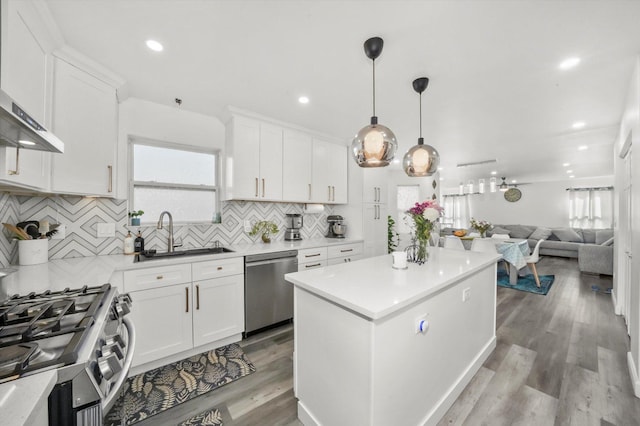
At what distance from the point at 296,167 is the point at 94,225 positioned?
218 centimetres

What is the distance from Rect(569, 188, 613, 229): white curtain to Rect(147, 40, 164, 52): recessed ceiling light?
10.7 metres

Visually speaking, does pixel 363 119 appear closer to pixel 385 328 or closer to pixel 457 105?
pixel 457 105

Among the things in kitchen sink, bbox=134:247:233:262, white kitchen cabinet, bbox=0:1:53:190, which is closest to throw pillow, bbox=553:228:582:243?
kitchen sink, bbox=134:247:233:262

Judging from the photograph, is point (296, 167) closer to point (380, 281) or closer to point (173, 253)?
point (173, 253)

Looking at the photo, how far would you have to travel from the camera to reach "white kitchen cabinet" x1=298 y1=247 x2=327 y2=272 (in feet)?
9.48

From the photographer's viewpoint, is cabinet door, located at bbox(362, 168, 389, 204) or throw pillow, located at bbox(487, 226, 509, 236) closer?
cabinet door, located at bbox(362, 168, 389, 204)

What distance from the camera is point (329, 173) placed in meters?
3.67

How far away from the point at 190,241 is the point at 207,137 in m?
1.25

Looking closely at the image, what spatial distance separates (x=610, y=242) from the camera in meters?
5.12

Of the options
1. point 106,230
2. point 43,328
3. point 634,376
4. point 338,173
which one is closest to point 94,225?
point 106,230

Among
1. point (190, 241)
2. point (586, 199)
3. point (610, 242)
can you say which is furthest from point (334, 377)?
point (586, 199)

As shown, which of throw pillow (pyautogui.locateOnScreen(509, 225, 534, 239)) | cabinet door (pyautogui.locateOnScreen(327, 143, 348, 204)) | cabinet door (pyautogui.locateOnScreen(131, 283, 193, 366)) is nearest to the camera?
cabinet door (pyautogui.locateOnScreen(131, 283, 193, 366))

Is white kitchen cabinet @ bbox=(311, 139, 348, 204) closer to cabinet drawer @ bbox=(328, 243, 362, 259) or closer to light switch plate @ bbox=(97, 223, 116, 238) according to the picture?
cabinet drawer @ bbox=(328, 243, 362, 259)

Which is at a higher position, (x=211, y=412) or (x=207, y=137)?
(x=207, y=137)
